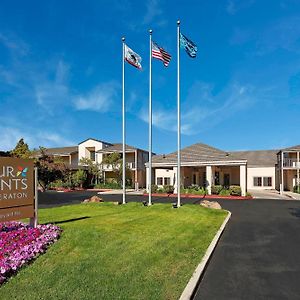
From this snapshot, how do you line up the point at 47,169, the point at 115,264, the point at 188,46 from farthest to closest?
1. the point at 47,169
2. the point at 188,46
3. the point at 115,264

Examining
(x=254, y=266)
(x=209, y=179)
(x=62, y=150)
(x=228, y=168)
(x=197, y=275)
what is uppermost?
(x=62, y=150)

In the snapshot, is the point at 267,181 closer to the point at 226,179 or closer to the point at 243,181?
the point at 226,179

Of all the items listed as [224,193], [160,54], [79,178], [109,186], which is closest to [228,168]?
[224,193]

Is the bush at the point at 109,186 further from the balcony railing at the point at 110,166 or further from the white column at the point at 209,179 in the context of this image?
the white column at the point at 209,179

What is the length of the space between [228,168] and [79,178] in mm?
20961

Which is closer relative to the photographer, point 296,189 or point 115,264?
point 115,264

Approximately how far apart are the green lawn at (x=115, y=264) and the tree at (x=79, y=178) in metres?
33.4

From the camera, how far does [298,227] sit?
43.4 feet

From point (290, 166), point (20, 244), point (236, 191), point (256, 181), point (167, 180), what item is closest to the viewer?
point (20, 244)

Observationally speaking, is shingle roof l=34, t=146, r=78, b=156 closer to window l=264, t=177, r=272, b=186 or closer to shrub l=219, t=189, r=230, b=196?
shrub l=219, t=189, r=230, b=196

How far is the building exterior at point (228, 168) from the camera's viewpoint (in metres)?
32.8

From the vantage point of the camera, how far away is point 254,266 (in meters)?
7.53

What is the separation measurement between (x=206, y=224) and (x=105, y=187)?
3288cm

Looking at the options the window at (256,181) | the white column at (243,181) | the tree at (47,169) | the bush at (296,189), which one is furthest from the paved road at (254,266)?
the window at (256,181)
